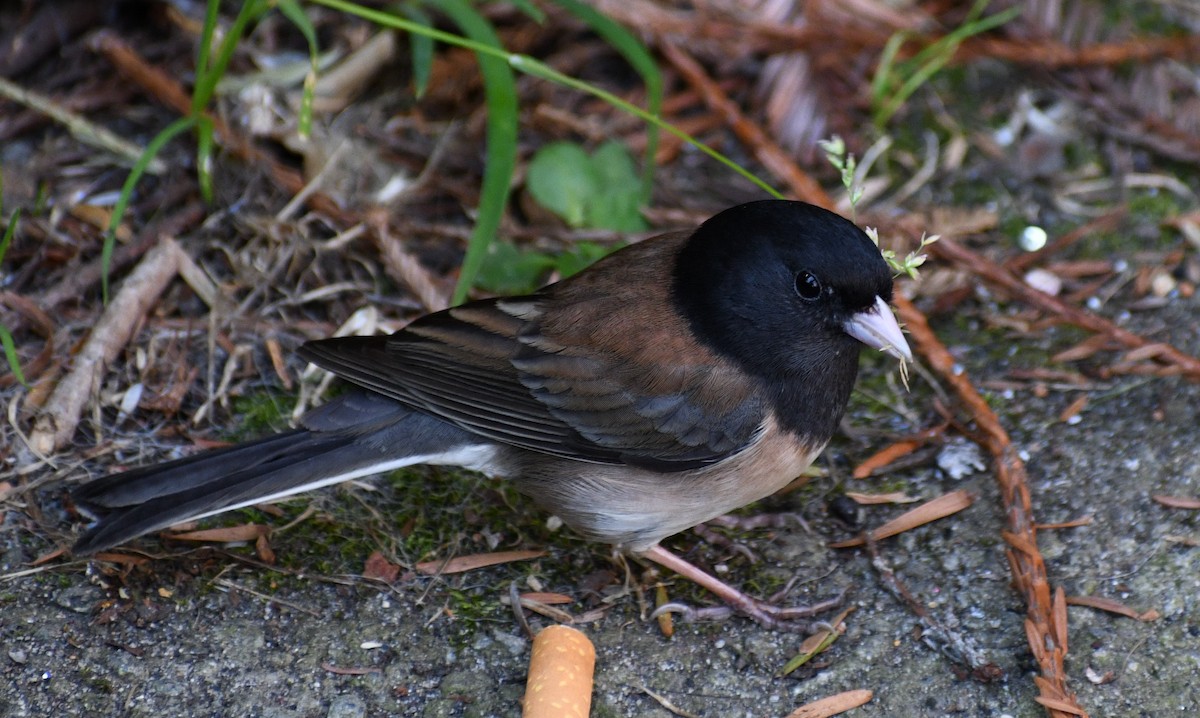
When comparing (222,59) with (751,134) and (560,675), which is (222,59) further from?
(560,675)

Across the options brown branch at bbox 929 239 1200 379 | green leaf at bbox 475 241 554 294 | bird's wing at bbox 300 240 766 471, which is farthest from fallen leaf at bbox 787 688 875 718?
green leaf at bbox 475 241 554 294

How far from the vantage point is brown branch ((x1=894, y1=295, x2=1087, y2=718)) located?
8.00 ft

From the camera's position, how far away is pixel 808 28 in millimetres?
4004

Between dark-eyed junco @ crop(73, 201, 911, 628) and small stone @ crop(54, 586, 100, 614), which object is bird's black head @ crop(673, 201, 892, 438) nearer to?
dark-eyed junco @ crop(73, 201, 911, 628)

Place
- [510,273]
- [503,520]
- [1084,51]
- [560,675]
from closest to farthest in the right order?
[560,675], [503,520], [510,273], [1084,51]

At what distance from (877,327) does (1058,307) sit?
0.84m

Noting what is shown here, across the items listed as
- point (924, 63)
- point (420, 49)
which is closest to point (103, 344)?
point (420, 49)

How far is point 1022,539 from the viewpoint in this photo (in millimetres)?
2709

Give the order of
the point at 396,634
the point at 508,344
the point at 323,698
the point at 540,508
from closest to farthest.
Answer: the point at 323,698 → the point at 396,634 → the point at 508,344 → the point at 540,508

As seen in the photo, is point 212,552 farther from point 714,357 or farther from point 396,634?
point 714,357

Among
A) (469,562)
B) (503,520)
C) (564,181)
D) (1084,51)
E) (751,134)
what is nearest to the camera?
(469,562)

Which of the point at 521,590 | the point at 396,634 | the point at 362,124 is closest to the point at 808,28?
the point at 362,124

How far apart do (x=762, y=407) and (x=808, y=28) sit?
72.0 inches

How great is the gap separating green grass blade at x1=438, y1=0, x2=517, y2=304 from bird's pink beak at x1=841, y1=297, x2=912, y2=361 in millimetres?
1018
